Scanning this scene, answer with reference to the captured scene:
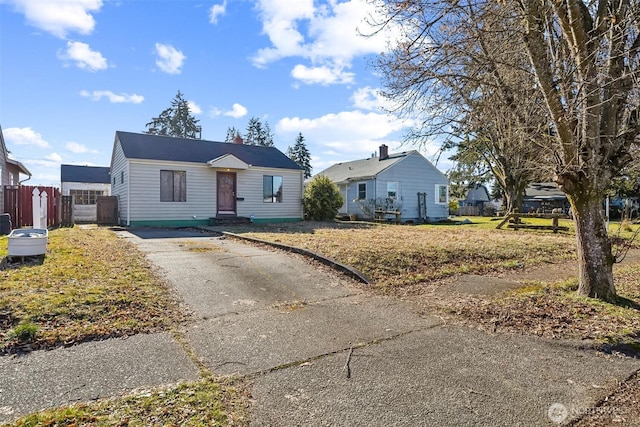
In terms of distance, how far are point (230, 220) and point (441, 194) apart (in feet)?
53.1

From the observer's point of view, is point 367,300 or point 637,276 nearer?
point 367,300

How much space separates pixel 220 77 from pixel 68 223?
8.51 metres

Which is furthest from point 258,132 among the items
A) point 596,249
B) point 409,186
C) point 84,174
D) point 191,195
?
point 596,249

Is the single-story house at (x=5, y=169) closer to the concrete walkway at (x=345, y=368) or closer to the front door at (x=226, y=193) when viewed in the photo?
the front door at (x=226, y=193)

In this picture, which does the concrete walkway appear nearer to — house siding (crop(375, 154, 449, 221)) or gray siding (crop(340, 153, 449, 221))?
gray siding (crop(340, 153, 449, 221))

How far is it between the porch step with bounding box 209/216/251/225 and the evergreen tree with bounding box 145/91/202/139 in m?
43.8

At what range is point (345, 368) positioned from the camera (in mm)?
2879

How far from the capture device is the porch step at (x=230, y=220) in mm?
15891

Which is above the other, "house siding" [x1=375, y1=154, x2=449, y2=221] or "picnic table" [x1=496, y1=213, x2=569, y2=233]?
"house siding" [x1=375, y1=154, x2=449, y2=221]

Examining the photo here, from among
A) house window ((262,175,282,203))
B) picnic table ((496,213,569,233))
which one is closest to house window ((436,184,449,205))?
picnic table ((496,213,569,233))

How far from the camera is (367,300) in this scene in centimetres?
490

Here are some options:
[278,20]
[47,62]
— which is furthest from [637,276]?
[47,62]

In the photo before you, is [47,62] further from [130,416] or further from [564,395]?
[564,395]

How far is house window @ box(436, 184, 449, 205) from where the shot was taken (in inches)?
996
